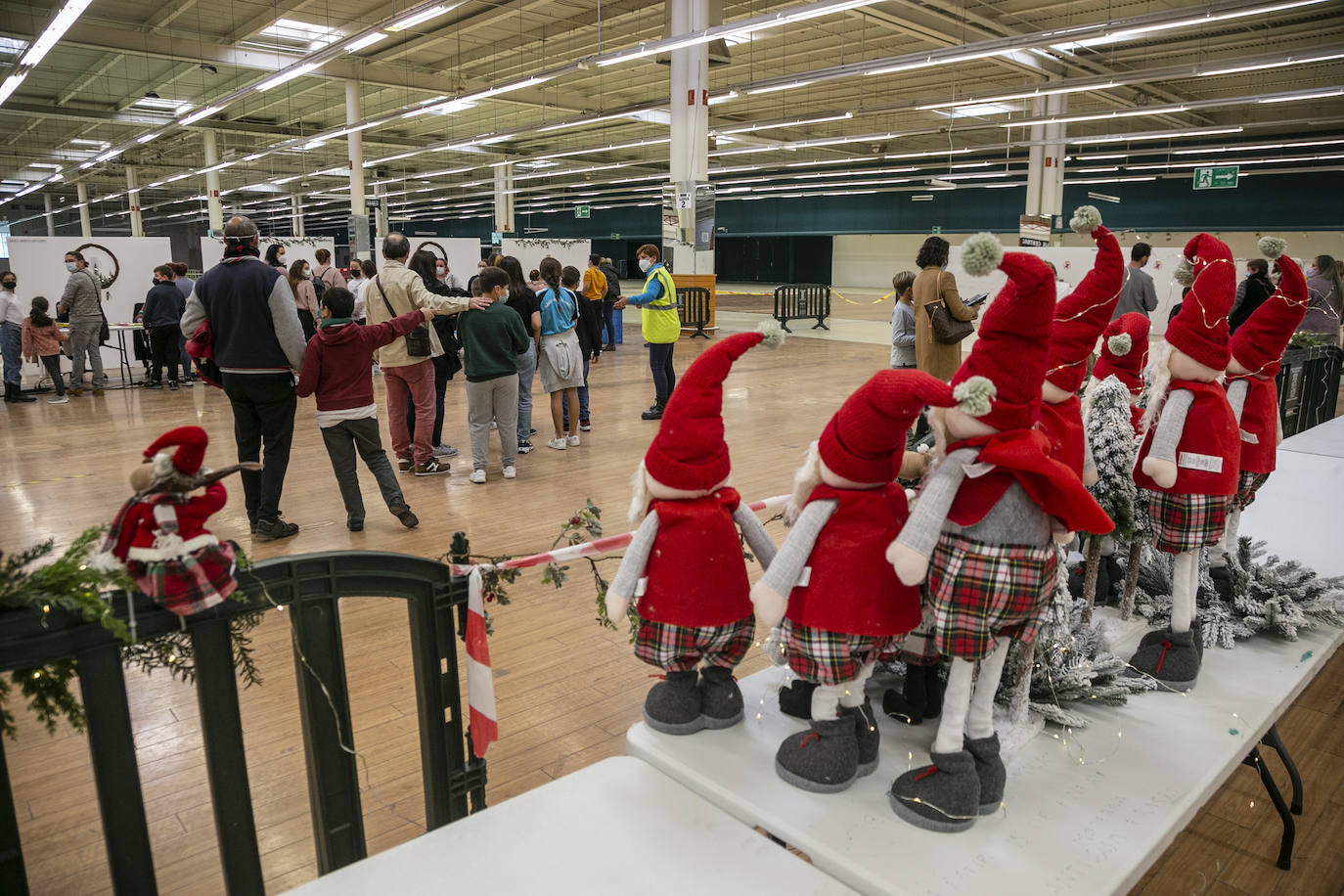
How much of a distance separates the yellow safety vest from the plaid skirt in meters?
5.22

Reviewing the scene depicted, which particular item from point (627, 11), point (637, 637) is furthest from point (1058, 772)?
point (627, 11)

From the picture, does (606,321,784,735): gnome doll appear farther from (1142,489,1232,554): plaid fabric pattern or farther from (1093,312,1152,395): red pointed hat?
(1093,312,1152,395): red pointed hat

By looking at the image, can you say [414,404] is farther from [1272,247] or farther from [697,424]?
[1272,247]

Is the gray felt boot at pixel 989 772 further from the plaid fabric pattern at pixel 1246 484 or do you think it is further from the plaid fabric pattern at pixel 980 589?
the plaid fabric pattern at pixel 1246 484

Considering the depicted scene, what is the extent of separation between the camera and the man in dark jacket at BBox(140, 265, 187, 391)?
365 inches

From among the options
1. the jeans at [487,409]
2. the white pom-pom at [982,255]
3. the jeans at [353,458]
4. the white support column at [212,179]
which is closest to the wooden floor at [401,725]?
the jeans at [353,458]

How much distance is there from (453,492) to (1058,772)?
13.1ft

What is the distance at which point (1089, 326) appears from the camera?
6.73 ft

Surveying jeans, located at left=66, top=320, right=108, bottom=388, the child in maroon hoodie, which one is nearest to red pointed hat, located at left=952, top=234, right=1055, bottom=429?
the child in maroon hoodie

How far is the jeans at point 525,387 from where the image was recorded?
5891mm

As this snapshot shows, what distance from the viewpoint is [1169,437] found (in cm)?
213

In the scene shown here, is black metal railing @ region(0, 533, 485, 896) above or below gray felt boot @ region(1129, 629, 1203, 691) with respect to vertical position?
above

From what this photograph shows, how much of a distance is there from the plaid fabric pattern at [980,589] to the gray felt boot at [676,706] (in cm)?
57

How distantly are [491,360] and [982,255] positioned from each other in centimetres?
390
